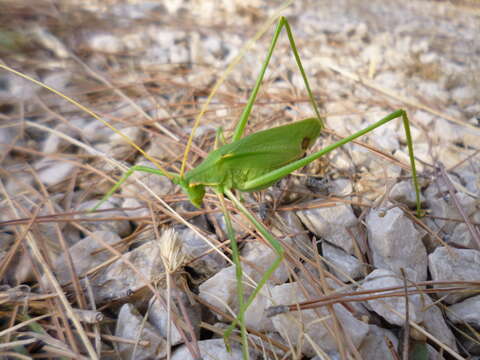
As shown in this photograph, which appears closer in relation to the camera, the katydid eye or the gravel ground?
the gravel ground

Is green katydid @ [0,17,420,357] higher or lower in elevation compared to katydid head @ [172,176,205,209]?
higher

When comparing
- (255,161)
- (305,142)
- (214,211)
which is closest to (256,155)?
(255,161)

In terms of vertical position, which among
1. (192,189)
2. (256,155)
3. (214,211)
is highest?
(256,155)

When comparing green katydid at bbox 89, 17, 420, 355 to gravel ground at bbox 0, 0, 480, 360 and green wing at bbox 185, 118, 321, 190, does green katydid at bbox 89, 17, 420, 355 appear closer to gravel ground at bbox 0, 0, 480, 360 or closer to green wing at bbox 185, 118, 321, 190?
green wing at bbox 185, 118, 321, 190

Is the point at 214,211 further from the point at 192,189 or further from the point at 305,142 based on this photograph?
the point at 305,142

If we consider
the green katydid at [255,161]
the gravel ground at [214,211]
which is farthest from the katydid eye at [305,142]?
the gravel ground at [214,211]

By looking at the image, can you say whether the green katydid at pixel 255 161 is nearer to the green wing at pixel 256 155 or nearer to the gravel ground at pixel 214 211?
the green wing at pixel 256 155

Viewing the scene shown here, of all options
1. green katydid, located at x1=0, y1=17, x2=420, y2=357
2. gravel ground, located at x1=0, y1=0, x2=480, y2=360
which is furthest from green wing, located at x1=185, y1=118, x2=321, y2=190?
gravel ground, located at x1=0, y1=0, x2=480, y2=360

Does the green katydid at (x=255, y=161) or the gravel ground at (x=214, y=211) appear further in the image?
the green katydid at (x=255, y=161)

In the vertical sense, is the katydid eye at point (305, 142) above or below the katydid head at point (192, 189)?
above
